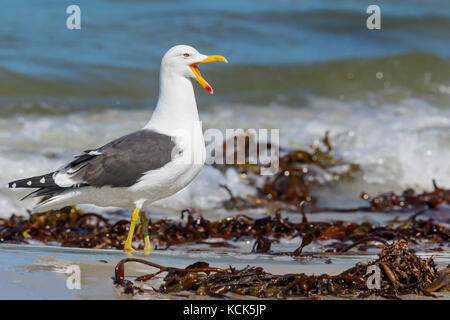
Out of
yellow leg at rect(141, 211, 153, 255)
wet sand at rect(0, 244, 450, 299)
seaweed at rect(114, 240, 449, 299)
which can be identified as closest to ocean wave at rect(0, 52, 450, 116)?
yellow leg at rect(141, 211, 153, 255)

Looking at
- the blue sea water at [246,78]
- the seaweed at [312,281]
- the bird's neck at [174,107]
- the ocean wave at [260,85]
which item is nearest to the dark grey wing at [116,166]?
the bird's neck at [174,107]

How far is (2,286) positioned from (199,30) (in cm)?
951

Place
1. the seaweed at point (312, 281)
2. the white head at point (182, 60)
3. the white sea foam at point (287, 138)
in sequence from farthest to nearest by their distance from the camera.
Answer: the white sea foam at point (287, 138) → the white head at point (182, 60) → the seaweed at point (312, 281)

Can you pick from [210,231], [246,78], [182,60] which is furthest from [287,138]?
[182,60]

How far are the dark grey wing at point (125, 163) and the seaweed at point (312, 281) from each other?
3.06ft

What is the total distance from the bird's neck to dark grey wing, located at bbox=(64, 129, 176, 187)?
0.13 m

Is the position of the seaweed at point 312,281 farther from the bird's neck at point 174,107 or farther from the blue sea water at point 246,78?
the blue sea water at point 246,78

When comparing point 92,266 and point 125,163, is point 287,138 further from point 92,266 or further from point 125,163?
point 92,266

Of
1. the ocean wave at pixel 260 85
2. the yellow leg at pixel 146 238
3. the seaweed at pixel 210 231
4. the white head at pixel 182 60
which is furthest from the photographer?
the ocean wave at pixel 260 85

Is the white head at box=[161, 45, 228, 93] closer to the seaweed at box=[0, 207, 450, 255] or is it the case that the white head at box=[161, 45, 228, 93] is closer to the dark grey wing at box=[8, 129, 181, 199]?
the dark grey wing at box=[8, 129, 181, 199]

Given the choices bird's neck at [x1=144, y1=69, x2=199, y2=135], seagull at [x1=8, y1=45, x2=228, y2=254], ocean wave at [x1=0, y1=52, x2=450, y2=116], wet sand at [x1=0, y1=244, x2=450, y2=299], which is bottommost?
wet sand at [x1=0, y1=244, x2=450, y2=299]

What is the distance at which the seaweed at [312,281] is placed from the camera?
2973 millimetres

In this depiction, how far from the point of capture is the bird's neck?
414cm

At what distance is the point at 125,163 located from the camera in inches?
Result: 156
